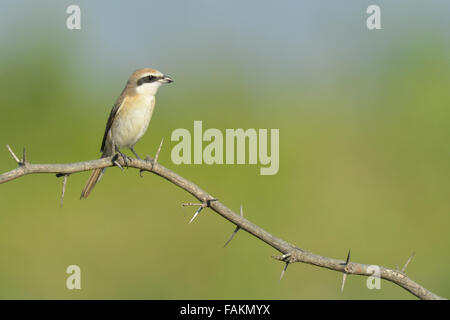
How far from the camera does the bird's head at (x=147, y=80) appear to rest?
4930 mm

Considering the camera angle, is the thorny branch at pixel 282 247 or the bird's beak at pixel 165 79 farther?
the bird's beak at pixel 165 79

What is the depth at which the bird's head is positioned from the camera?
493cm

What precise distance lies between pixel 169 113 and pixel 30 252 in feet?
9.84

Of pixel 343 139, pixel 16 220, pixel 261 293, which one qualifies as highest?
pixel 343 139

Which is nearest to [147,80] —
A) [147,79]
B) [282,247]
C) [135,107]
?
[147,79]

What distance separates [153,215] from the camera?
8.27 meters

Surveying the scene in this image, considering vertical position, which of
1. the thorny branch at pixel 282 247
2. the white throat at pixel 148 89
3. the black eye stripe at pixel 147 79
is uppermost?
the black eye stripe at pixel 147 79

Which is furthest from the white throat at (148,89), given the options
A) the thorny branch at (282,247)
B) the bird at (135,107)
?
the thorny branch at (282,247)

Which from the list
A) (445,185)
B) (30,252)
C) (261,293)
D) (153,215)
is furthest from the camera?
(445,185)

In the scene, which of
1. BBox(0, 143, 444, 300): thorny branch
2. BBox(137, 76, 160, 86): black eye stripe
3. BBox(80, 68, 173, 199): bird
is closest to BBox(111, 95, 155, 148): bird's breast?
BBox(80, 68, 173, 199): bird

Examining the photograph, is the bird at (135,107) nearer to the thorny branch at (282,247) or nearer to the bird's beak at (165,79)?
the bird's beak at (165,79)

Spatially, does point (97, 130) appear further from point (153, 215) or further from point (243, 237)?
point (243, 237)

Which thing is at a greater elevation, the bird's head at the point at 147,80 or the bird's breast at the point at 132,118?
the bird's head at the point at 147,80
